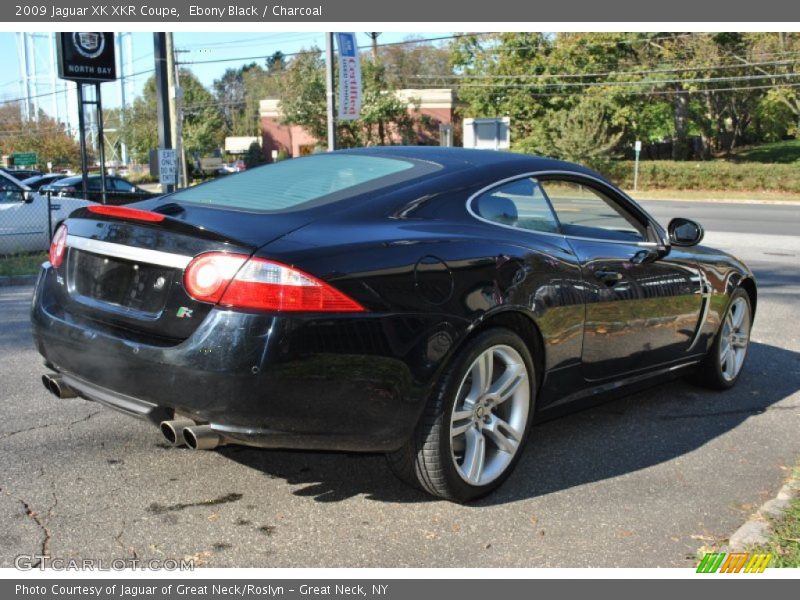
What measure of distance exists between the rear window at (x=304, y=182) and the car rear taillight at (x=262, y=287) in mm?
538

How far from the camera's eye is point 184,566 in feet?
9.79

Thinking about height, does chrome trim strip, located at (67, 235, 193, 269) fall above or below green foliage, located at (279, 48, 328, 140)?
below

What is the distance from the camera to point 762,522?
3.41 metres

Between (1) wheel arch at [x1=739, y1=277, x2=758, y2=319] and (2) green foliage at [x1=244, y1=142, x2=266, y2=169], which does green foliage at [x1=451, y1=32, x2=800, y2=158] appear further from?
(1) wheel arch at [x1=739, y1=277, x2=758, y2=319]

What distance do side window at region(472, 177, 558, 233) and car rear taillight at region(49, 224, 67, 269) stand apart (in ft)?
6.37

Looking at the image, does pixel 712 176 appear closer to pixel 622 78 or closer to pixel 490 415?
pixel 622 78

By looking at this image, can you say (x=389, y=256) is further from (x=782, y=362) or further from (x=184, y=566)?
(x=782, y=362)

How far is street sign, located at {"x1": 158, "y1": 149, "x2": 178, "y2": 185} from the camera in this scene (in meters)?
15.3

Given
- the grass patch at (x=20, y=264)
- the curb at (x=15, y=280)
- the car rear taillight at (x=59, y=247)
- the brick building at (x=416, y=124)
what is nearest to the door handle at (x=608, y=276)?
the car rear taillight at (x=59, y=247)

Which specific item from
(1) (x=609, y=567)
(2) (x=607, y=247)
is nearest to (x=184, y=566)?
(1) (x=609, y=567)

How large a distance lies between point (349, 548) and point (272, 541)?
0.31 m

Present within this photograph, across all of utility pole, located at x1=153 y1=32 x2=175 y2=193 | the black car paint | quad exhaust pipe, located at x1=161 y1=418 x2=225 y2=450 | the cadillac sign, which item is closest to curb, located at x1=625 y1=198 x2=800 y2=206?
utility pole, located at x1=153 y1=32 x2=175 y2=193

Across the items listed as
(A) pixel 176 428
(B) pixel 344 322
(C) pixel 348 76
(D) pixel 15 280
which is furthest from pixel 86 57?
(B) pixel 344 322

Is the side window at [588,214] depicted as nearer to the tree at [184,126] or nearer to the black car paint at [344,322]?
the black car paint at [344,322]
